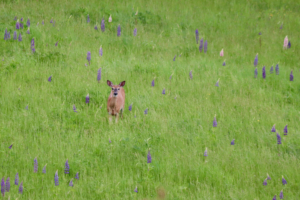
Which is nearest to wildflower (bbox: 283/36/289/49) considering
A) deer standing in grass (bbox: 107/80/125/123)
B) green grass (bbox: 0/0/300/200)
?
green grass (bbox: 0/0/300/200)

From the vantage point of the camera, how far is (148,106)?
7055mm

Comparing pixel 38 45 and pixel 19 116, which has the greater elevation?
pixel 38 45

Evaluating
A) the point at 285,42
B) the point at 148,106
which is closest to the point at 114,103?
the point at 148,106

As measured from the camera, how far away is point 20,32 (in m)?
9.59

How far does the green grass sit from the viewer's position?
4.80 m

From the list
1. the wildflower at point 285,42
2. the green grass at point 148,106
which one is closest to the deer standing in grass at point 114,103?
the green grass at point 148,106

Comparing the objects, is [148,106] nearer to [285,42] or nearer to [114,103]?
[114,103]

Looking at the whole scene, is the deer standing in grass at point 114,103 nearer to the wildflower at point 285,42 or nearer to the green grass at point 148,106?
the green grass at point 148,106

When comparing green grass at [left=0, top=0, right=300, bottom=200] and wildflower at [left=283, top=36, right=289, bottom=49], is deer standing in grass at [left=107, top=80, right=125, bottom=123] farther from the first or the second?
wildflower at [left=283, top=36, right=289, bottom=49]

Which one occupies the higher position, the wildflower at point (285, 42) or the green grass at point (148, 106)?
the wildflower at point (285, 42)

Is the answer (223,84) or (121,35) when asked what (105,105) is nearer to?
(223,84)

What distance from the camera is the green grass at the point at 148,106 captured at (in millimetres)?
4801

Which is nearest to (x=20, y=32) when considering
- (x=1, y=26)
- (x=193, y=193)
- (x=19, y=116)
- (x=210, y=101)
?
(x=1, y=26)

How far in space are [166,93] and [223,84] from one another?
1603mm
